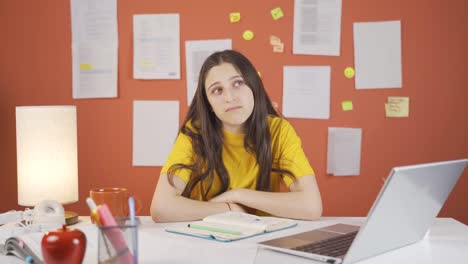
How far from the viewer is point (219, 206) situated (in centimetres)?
176

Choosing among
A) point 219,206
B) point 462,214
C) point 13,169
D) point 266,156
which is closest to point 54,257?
point 219,206

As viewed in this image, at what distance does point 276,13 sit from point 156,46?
2.23 ft

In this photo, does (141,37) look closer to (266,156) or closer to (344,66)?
(344,66)

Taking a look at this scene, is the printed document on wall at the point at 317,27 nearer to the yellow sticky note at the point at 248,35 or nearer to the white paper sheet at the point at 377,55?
the white paper sheet at the point at 377,55

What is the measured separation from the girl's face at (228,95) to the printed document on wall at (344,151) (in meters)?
1.14

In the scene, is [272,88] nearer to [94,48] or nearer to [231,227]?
[94,48]

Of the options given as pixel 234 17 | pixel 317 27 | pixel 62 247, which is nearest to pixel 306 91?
pixel 317 27

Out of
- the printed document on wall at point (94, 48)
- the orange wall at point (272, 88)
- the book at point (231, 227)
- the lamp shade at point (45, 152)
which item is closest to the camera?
the book at point (231, 227)

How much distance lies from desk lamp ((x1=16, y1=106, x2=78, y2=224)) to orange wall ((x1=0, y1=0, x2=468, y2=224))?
2.71 feet

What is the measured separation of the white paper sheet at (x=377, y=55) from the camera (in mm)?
3027

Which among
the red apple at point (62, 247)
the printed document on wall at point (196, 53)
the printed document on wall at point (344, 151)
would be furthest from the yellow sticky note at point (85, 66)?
the red apple at point (62, 247)

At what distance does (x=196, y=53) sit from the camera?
10.1ft

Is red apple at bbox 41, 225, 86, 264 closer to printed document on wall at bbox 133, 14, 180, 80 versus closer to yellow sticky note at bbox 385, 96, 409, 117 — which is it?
printed document on wall at bbox 133, 14, 180, 80

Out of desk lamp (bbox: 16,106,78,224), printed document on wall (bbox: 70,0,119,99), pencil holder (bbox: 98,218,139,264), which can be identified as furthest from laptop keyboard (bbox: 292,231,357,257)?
printed document on wall (bbox: 70,0,119,99)
